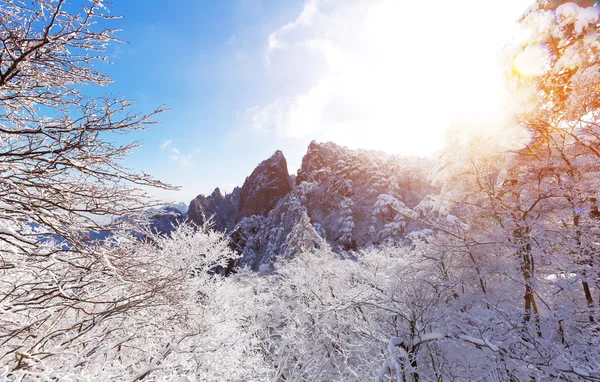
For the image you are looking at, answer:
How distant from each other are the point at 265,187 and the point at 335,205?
29085mm

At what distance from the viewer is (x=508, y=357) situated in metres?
6.15

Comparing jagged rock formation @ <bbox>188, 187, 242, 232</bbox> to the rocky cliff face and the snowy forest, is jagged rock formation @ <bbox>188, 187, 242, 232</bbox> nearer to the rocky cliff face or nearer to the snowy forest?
the rocky cliff face

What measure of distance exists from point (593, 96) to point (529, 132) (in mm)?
1454

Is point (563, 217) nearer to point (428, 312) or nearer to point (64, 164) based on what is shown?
point (428, 312)

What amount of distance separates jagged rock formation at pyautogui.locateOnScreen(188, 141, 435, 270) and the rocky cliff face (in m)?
0.32

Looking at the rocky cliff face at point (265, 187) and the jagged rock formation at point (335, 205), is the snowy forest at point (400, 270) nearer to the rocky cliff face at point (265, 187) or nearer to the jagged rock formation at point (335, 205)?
the jagged rock formation at point (335, 205)

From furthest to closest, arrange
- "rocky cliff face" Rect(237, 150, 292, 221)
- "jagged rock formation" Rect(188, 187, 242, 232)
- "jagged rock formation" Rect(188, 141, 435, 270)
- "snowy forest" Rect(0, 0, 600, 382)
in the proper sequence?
"jagged rock formation" Rect(188, 187, 242, 232) < "rocky cliff face" Rect(237, 150, 292, 221) < "jagged rock formation" Rect(188, 141, 435, 270) < "snowy forest" Rect(0, 0, 600, 382)

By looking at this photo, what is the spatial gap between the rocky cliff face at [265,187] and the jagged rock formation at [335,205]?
1.04 ft

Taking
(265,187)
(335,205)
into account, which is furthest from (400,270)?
(265,187)

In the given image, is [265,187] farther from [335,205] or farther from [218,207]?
[218,207]

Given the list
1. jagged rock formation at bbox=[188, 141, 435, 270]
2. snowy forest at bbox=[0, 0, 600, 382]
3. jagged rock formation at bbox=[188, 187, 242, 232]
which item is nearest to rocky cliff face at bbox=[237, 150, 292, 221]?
jagged rock formation at bbox=[188, 141, 435, 270]

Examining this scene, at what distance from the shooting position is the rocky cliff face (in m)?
76.3

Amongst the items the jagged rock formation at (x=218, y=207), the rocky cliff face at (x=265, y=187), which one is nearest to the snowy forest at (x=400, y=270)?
the rocky cliff face at (x=265, y=187)

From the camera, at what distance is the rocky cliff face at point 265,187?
76.3 metres
